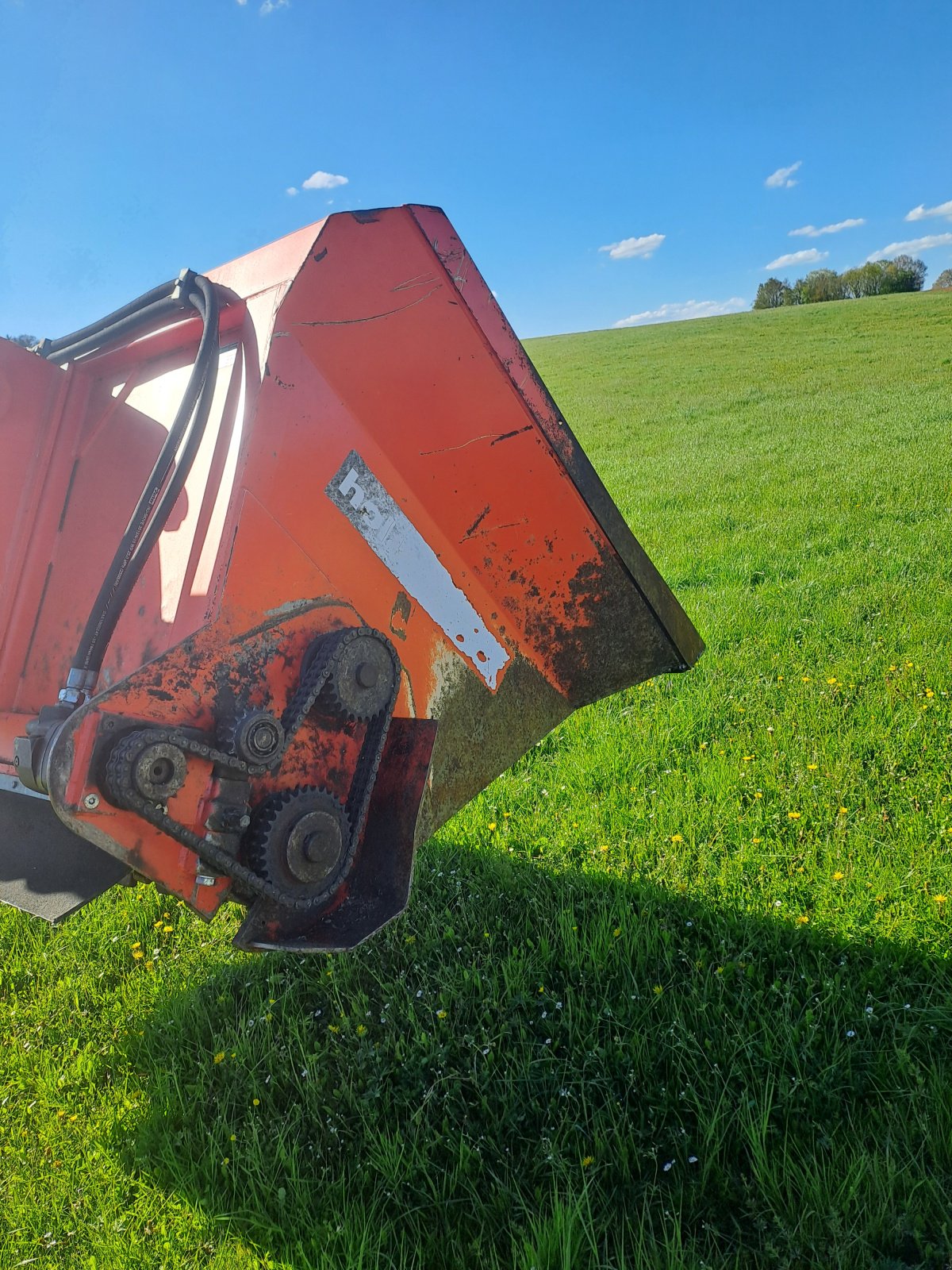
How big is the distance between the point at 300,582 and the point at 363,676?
0.82ft

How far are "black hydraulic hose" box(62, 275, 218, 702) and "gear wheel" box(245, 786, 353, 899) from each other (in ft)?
1.74

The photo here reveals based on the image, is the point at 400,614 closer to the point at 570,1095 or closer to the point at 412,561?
the point at 412,561

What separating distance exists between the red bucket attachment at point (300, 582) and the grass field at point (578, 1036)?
2.19ft

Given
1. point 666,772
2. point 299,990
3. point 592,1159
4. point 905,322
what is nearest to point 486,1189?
point 592,1159

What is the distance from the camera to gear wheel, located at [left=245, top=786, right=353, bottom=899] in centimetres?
170

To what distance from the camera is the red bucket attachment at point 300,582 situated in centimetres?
169

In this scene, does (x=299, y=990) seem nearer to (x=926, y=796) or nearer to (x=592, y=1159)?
(x=592, y=1159)

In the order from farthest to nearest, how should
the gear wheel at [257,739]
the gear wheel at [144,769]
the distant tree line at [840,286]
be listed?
the distant tree line at [840,286], the gear wheel at [257,739], the gear wheel at [144,769]

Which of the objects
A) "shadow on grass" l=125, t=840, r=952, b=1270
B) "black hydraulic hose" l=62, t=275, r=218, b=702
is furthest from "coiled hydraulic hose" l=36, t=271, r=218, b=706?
"shadow on grass" l=125, t=840, r=952, b=1270

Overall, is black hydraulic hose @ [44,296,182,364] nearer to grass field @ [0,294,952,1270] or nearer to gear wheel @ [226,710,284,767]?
gear wheel @ [226,710,284,767]

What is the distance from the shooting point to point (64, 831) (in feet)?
7.84

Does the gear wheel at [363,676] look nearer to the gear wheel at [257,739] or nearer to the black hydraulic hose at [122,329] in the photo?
the gear wheel at [257,739]

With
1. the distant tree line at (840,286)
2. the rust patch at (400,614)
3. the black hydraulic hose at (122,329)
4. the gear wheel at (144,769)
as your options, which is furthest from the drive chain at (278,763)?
the distant tree line at (840,286)

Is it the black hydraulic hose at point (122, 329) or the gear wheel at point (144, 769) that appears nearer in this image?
Answer: the gear wheel at point (144, 769)
